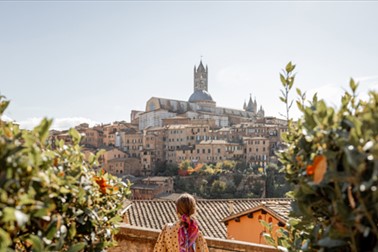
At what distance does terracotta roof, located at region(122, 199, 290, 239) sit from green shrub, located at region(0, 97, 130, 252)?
10.1m

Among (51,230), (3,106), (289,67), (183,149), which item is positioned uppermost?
(183,149)

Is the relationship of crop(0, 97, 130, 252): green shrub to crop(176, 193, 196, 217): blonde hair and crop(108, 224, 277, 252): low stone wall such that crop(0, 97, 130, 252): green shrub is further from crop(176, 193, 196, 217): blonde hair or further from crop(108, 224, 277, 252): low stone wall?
crop(108, 224, 277, 252): low stone wall

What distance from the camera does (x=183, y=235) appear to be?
3.35 metres

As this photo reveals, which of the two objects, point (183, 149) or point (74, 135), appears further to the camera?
point (183, 149)

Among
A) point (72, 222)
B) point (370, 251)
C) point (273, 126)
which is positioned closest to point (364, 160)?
point (370, 251)

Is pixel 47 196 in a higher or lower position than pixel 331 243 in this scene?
higher

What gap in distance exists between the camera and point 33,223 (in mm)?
1546

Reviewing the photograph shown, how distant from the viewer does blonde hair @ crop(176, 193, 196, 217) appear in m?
3.16

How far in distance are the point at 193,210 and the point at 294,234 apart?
115cm

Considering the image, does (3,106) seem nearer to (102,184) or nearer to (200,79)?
(102,184)

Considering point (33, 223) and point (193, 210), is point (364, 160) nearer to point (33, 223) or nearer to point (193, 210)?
point (33, 223)

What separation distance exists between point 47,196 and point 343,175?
38.9 inches

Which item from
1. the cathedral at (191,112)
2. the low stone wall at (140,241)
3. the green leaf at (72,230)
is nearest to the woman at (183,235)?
the low stone wall at (140,241)

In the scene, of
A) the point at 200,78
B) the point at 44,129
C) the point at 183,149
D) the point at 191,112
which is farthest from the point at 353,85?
the point at 200,78
